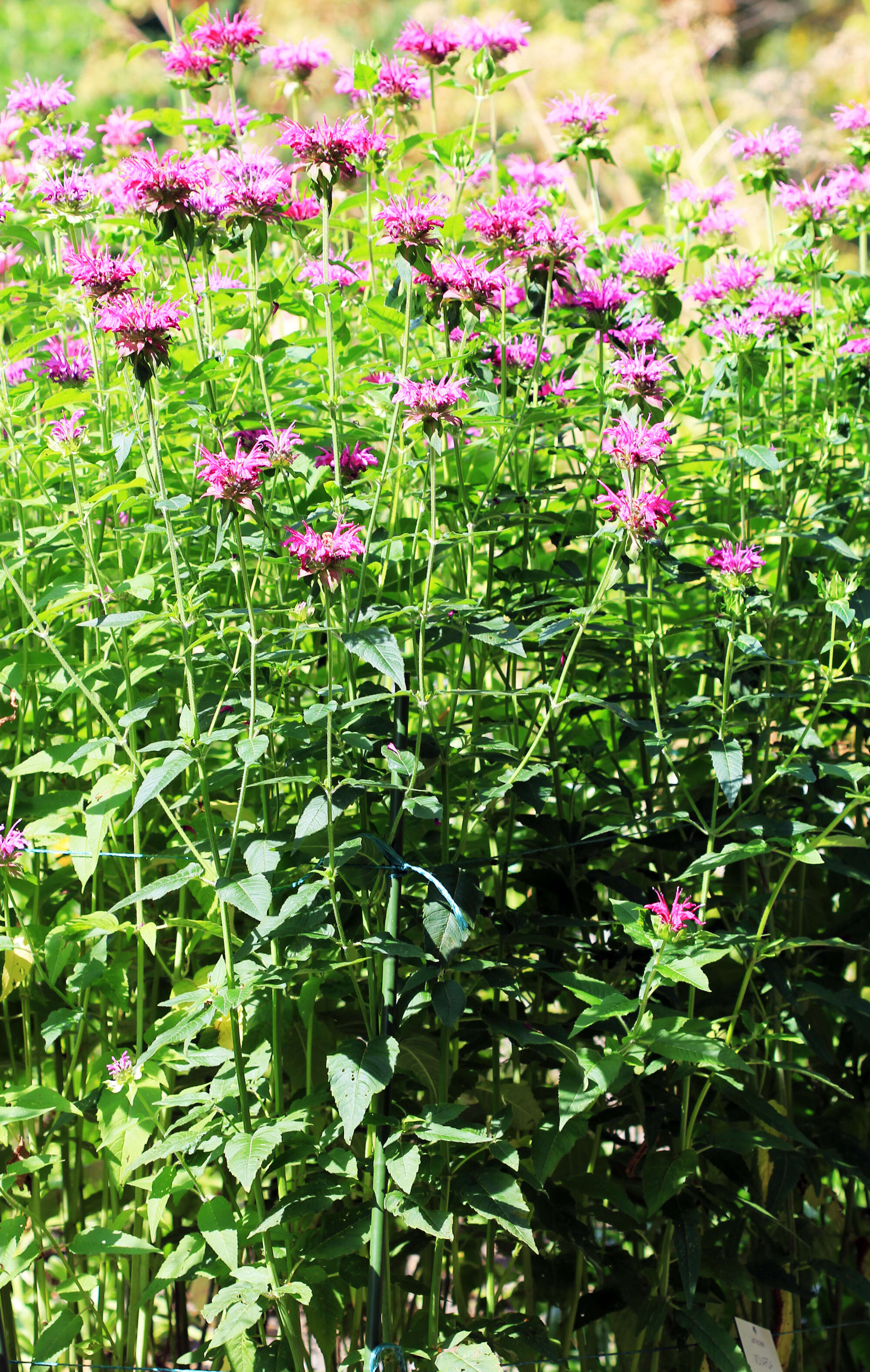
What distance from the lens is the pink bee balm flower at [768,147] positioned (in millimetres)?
2100

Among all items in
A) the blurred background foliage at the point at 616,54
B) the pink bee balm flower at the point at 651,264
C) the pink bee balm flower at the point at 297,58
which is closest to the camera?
the pink bee balm flower at the point at 651,264

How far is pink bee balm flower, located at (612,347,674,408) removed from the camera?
144 cm

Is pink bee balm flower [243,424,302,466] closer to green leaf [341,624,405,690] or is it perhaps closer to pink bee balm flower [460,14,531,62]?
green leaf [341,624,405,690]

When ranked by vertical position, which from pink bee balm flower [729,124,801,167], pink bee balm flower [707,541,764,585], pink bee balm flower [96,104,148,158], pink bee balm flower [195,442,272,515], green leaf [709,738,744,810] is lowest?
green leaf [709,738,744,810]

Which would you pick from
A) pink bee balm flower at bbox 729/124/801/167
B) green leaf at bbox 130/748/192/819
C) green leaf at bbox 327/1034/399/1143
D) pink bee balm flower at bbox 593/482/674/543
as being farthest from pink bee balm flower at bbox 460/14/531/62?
green leaf at bbox 327/1034/399/1143

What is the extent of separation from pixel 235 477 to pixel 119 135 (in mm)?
1312

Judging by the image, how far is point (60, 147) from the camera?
1.76 m

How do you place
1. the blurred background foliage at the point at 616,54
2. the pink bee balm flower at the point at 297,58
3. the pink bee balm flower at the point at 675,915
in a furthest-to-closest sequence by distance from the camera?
1. the blurred background foliage at the point at 616,54
2. the pink bee balm flower at the point at 297,58
3. the pink bee balm flower at the point at 675,915

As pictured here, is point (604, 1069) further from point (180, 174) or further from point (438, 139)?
point (438, 139)

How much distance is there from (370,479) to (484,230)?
35 cm

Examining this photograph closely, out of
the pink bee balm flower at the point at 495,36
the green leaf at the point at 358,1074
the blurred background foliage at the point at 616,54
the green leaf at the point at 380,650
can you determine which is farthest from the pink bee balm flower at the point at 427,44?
the blurred background foliage at the point at 616,54

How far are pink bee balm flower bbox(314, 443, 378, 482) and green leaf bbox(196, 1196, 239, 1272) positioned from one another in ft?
2.86

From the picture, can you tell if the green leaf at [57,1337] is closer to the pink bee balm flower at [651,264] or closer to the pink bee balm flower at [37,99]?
the pink bee balm flower at [651,264]

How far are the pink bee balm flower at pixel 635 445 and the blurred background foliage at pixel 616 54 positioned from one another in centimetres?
655
